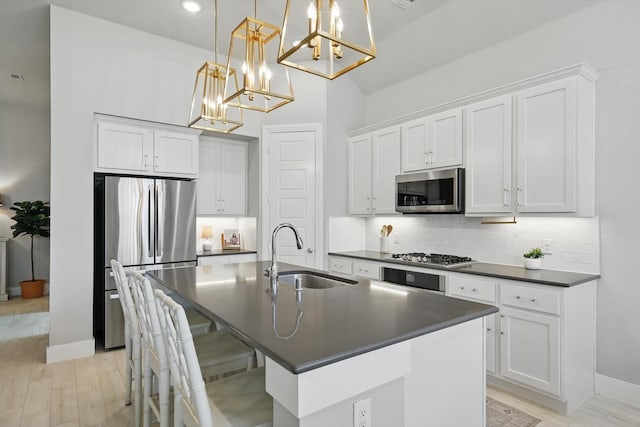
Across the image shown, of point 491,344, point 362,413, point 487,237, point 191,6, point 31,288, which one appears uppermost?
point 191,6

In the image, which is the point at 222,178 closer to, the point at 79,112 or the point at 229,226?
the point at 229,226

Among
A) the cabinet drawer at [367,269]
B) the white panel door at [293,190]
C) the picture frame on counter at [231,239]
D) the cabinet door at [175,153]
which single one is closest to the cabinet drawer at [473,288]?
the cabinet drawer at [367,269]

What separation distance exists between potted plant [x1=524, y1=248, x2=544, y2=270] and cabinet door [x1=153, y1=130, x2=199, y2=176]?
142 inches

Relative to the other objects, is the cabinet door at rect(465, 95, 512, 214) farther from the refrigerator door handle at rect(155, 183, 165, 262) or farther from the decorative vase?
the refrigerator door handle at rect(155, 183, 165, 262)

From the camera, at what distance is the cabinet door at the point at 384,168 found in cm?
412

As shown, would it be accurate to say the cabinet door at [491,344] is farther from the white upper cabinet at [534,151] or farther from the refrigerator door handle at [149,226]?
the refrigerator door handle at [149,226]

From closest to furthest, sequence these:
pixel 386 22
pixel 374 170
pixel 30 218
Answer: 1. pixel 386 22
2. pixel 374 170
3. pixel 30 218

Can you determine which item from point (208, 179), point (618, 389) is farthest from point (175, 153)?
point (618, 389)

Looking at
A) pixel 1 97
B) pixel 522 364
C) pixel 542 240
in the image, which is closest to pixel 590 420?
pixel 522 364

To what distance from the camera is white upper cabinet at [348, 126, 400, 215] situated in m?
4.16

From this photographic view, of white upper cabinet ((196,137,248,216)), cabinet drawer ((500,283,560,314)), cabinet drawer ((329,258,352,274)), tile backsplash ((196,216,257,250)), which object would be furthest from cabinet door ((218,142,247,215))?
cabinet drawer ((500,283,560,314))

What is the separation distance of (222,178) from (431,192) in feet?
9.08

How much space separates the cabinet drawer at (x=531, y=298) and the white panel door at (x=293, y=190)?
238 cm

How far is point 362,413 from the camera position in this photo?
4.16 ft
